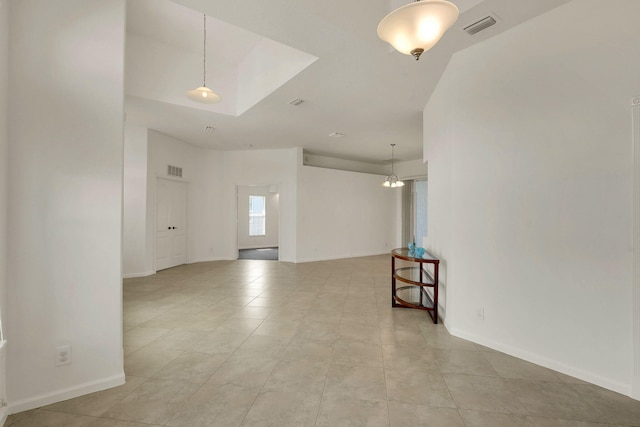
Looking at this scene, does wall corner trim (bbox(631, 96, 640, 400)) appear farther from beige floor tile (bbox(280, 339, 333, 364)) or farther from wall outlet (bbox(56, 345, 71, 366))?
wall outlet (bbox(56, 345, 71, 366))

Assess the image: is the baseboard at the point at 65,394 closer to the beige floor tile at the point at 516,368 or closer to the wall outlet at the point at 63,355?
the wall outlet at the point at 63,355

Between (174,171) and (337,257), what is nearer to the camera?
(174,171)

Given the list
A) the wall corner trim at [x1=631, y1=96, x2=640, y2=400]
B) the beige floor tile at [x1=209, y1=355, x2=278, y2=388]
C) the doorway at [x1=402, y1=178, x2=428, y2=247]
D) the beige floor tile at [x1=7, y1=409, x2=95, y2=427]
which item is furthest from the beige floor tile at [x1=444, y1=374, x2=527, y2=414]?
the doorway at [x1=402, y1=178, x2=428, y2=247]

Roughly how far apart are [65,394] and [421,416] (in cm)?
255

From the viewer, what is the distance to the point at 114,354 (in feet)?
6.97

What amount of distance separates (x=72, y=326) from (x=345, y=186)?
7.19 metres

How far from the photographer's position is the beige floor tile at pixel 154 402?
1809 mm

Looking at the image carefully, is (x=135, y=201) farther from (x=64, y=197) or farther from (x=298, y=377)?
(x=298, y=377)

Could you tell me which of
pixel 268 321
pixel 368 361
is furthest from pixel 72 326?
pixel 368 361

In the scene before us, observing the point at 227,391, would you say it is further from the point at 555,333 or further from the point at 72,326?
the point at 555,333

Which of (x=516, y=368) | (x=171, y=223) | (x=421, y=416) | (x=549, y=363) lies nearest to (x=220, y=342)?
(x=421, y=416)

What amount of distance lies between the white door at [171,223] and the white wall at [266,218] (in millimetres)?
3429

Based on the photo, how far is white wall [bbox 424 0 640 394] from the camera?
82.0 inches

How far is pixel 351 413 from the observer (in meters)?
1.84
